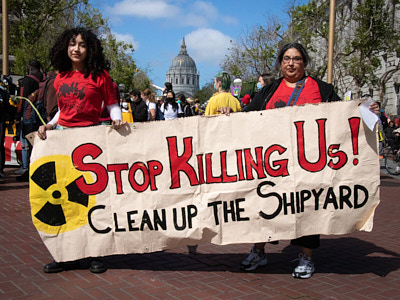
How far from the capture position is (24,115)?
28.1ft

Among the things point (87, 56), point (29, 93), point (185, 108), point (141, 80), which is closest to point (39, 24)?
point (185, 108)

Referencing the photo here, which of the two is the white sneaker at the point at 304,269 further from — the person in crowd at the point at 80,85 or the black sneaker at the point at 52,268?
the black sneaker at the point at 52,268

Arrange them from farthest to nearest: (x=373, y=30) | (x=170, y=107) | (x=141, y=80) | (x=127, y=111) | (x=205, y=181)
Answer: (x=141, y=80)
(x=373, y=30)
(x=170, y=107)
(x=127, y=111)
(x=205, y=181)

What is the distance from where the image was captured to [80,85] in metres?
3.95

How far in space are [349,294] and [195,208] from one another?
1350mm

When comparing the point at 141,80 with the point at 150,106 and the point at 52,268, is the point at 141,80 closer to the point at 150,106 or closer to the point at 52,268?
the point at 150,106

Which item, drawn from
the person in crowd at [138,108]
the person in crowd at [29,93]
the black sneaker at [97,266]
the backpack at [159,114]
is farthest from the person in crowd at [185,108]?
the black sneaker at [97,266]

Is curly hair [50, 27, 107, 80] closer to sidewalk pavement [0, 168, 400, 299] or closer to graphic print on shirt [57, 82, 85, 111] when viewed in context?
graphic print on shirt [57, 82, 85, 111]

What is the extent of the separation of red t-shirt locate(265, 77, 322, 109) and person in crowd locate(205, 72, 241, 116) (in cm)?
213

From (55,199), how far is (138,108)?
28.4 feet

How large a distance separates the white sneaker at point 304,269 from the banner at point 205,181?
10.6 inches

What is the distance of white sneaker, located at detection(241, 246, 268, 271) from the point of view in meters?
4.01

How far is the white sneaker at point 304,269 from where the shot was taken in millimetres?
3824

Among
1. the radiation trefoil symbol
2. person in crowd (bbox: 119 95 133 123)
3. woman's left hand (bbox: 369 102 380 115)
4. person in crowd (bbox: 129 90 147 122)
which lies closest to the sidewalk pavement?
the radiation trefoil symbol
